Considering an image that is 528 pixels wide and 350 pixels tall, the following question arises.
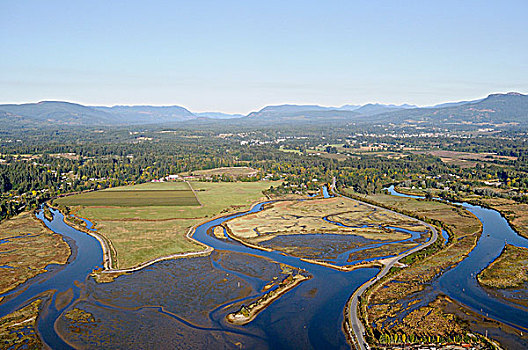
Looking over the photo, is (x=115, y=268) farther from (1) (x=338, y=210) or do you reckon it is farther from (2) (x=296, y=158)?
(2) (x=296, y=158)

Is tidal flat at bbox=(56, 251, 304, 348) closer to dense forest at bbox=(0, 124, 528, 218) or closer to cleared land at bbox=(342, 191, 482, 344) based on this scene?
cleared land at bbox=(342, 191, 482, 344)

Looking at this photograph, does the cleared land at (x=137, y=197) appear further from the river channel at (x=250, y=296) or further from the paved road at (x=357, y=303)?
the paved road at (x=357, y=303)

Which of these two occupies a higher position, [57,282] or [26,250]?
[26,250]

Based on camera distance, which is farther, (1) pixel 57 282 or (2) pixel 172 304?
(1) pixel 57 282

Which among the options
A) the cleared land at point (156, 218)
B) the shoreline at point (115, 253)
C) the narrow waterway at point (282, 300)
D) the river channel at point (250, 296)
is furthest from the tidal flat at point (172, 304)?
the cleared land at point (156, 218)

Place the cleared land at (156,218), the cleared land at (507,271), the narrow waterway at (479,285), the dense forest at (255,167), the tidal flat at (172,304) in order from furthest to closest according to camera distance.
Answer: the dense forest at (255,167) → the cleared land at (156,218) → the cleared land at (507,271) → the narrow waterway at (479,285) → the tidal flat at (172,304)

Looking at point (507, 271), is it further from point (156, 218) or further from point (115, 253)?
point (156, 218)

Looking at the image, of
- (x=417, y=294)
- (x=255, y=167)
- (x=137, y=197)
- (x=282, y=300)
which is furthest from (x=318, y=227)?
(x=255, y=167)
